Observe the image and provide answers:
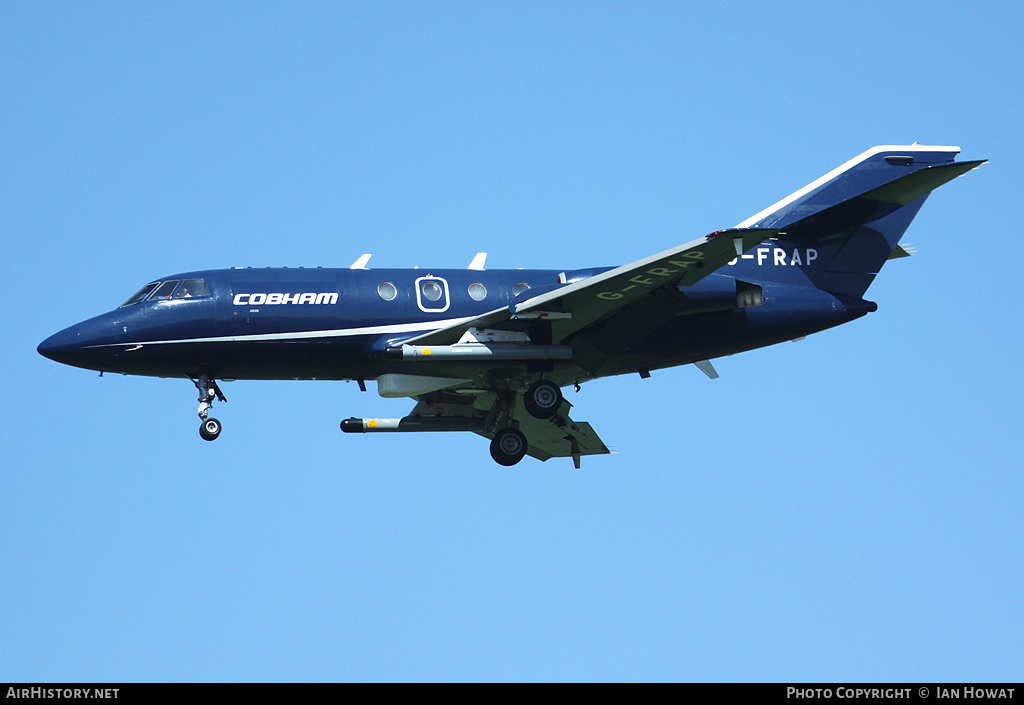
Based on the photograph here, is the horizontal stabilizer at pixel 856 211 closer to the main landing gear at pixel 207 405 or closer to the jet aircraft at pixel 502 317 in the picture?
the jet aircraft at pixel 502 317

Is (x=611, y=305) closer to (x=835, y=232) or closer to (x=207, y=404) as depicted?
(x=835, y=232)

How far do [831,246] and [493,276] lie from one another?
7.65 m

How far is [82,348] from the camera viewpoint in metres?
26.1

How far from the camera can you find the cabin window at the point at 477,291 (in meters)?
27.2

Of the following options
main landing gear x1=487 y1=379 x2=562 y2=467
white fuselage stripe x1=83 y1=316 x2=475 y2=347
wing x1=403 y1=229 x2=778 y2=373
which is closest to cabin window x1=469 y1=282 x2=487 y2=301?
wing x1=403 y1=229 x2=778 y2=373

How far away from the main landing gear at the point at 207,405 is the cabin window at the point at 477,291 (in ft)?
18.7

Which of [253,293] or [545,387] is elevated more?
[253,293]

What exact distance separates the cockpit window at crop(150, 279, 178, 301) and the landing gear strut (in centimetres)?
182

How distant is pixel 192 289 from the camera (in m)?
26.5

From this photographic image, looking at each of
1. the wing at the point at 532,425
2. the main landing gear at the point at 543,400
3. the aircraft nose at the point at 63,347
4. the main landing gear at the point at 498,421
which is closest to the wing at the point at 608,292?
the main landing gear at the point at 543,400

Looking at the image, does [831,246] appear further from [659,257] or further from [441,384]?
[441,384]

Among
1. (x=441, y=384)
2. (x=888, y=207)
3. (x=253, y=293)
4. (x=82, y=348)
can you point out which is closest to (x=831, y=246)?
(x=888, y=207)

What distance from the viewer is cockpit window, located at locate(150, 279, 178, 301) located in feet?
86.8

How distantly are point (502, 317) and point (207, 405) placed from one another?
256 inches
